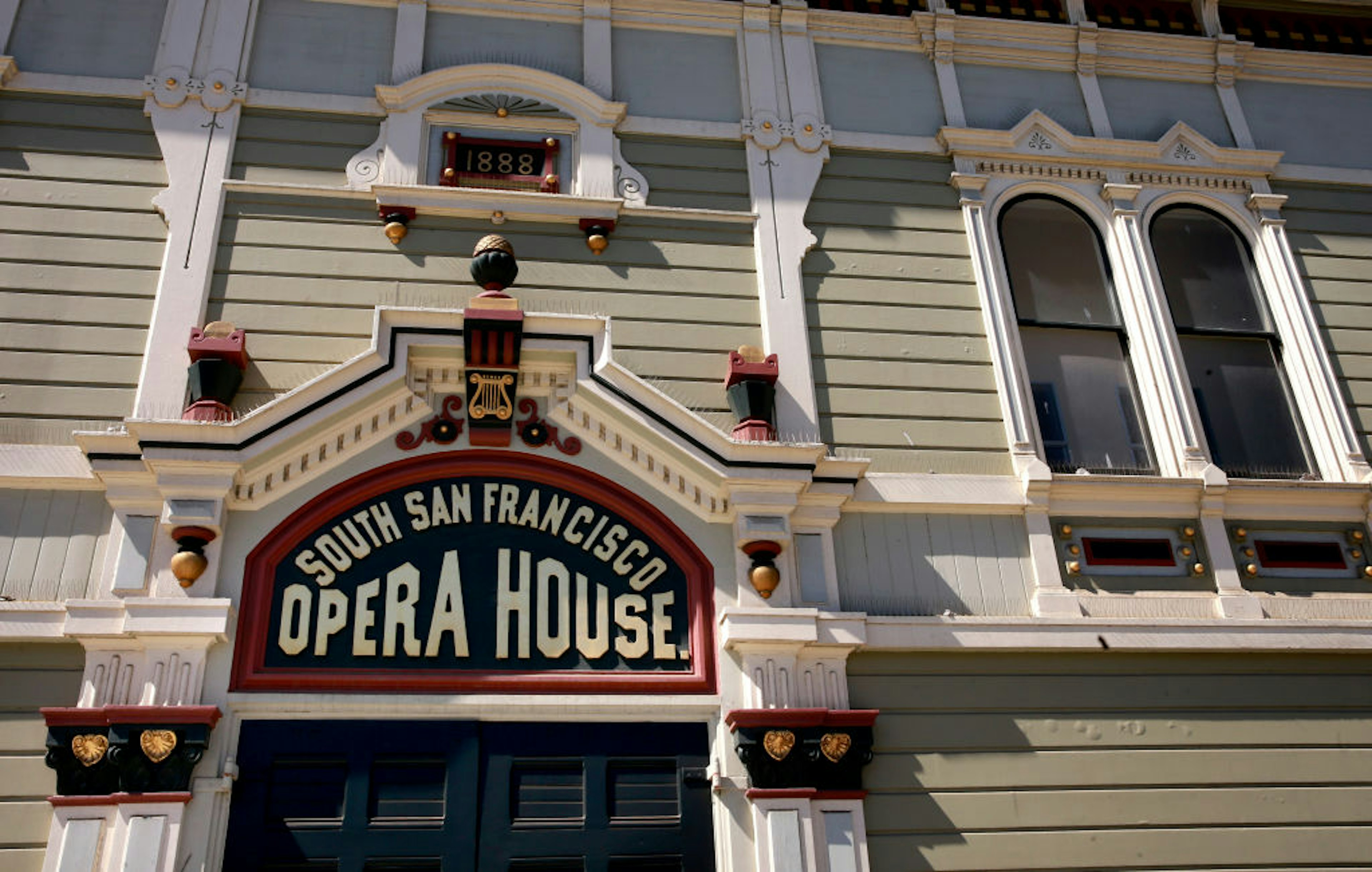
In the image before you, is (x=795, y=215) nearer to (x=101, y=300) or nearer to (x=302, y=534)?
(x=302, y=534)

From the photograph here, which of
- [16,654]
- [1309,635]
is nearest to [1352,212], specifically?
[1309,635]

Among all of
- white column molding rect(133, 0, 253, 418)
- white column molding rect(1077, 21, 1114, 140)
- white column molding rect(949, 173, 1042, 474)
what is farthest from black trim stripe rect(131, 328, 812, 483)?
white column molding rect(1077, 21, 1114, 140)

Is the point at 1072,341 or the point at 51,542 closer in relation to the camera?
the point at 51,542

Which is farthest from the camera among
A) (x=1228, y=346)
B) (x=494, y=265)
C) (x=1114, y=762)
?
(x=1228, y=346)

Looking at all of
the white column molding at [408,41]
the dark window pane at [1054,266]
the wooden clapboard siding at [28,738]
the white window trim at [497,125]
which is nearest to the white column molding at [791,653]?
the dark window pane at [1054,266]

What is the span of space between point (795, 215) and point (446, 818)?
5.43 metres

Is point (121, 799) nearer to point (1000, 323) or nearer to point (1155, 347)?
point (1000, 323)

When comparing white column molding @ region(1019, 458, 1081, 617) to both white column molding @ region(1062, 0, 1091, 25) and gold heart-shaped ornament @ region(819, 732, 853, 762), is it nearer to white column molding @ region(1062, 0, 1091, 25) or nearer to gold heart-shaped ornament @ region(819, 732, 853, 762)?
gold heart-shaped ornament @ region(819, 732, 853, 762)

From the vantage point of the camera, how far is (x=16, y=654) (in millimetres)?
6855

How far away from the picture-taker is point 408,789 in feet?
22.4

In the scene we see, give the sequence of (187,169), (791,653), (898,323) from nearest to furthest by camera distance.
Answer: (791,653), (187,169), (898,323)

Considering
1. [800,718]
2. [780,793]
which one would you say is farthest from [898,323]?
[780,793]

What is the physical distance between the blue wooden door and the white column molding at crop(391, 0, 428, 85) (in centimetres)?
553

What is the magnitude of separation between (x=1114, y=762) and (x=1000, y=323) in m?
3.48
